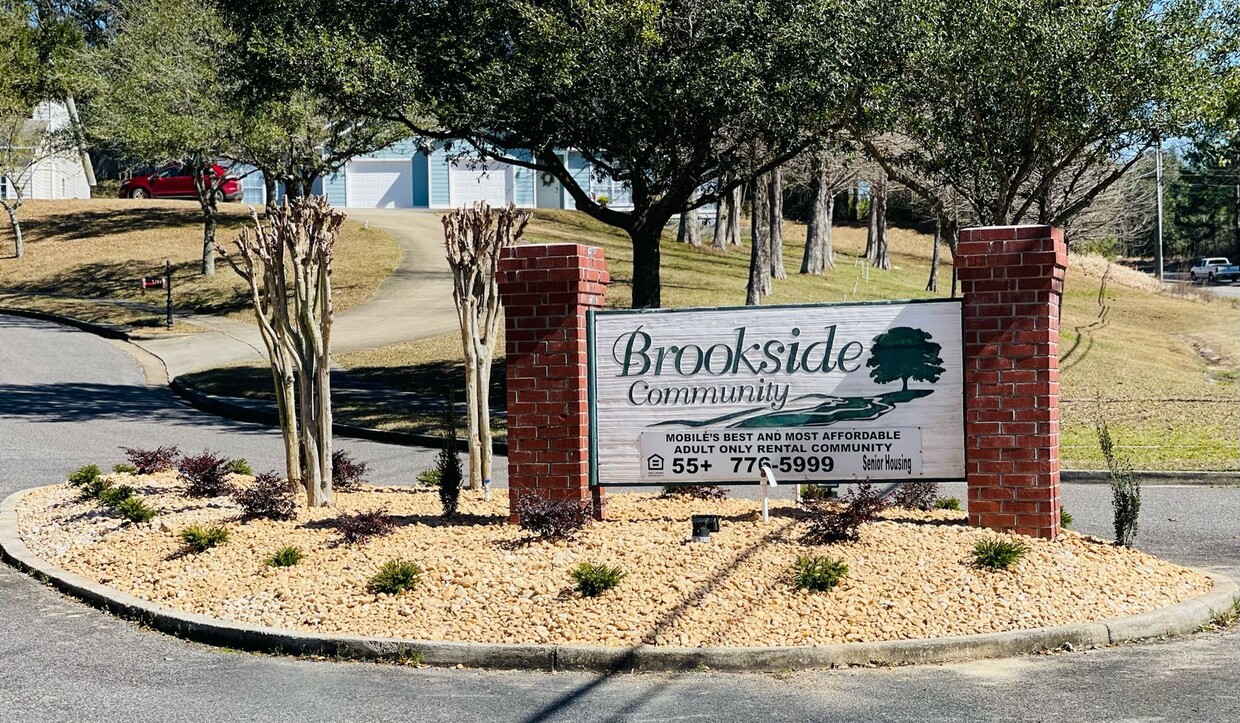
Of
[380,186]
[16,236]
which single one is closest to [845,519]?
[16,236]

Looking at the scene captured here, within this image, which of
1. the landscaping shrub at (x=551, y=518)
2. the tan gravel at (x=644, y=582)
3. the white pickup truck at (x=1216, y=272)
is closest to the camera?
the tan gravel at (x=644, y=582)

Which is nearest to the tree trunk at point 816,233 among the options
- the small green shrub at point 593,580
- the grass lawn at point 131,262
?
the grass lawn at point 131,262

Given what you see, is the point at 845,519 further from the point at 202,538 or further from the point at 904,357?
the point at 202,538

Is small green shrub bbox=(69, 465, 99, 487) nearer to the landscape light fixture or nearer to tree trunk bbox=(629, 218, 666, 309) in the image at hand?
the landscape light fixture

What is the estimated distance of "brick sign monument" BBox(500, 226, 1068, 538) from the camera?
377 inches

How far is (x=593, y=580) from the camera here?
8391 millimetres

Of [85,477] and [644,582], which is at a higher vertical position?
[85,477]

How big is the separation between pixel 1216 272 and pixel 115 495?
264ft

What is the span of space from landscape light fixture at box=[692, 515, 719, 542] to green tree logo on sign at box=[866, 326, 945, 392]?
5.74 ft

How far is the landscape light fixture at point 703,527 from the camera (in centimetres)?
936

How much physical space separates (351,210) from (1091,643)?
51.3 m

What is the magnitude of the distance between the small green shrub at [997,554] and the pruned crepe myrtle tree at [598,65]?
1078cm

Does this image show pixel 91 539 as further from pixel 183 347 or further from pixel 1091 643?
pixel 183 347

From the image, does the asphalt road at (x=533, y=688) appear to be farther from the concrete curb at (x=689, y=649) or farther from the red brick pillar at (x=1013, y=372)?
the red brick pillar at (x=1013, y=372)
